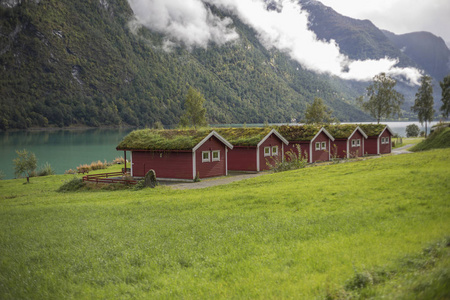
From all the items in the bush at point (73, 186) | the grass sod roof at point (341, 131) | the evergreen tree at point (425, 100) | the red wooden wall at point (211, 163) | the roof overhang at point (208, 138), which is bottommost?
the bush at point (73, 186)

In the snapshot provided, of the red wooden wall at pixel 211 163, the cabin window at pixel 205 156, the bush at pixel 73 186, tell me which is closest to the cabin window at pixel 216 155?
the red wooden wall at pixel 211 163

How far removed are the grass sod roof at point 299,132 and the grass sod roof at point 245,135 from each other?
6545mm

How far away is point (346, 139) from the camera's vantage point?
1919 inches

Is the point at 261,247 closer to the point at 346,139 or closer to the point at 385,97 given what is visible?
the point at 346,139

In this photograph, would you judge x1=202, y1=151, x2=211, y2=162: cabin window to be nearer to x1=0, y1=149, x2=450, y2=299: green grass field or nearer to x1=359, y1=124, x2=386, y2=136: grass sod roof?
x1=0, y1=149, x2=450, y2=299: green grass field

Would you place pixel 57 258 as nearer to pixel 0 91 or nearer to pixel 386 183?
pixel 386 183

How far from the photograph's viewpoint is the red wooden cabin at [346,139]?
160 feet

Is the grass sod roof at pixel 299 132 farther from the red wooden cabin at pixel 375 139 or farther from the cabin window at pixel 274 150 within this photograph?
the red wooden cabin at pixel 375 139

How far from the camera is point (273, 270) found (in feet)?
26.3

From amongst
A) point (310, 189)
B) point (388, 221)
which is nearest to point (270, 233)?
point (388, 221)

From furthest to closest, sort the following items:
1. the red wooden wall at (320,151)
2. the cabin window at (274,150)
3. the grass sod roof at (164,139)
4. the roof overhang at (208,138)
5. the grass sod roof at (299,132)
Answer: the red wooden wall at (320,151)
the grass sod roof at (299,132)
the cabin window at (274,150)
the grass sod roof at (164,139)
the roof overhang at (208,138)

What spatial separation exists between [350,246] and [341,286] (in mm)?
1970

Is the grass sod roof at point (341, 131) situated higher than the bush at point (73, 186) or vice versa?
the grass sod roof at point (341, 131)

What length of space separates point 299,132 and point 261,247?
36542mm
